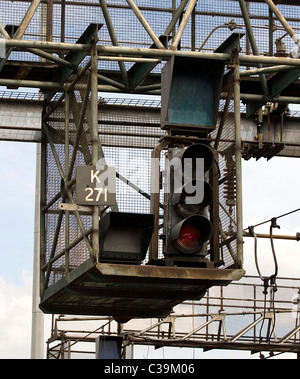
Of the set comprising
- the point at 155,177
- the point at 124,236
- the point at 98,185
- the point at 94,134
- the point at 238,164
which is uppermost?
the point at 94,134

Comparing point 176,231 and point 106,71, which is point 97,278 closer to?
point 176,231

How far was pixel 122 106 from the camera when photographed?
22891 millimetres

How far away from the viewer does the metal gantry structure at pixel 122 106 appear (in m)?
18.8

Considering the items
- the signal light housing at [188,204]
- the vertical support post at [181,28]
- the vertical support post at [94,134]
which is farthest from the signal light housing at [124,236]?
the vertical support post at [181,28]

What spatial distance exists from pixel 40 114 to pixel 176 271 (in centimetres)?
584

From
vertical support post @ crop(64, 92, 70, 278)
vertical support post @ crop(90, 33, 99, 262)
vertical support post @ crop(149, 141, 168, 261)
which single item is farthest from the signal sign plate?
vertical support post @ crop(64, 92, 70, 278)

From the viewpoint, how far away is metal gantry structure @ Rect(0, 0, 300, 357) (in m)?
18.8

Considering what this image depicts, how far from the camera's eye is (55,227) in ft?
70.2

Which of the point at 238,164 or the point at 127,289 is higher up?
the point at 238,164

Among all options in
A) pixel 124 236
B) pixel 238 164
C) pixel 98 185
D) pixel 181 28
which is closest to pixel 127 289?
pixel 124 236

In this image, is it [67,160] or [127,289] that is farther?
[67,160]

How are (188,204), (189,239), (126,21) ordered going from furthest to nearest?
(126,21) → (189,239) → (188,204)

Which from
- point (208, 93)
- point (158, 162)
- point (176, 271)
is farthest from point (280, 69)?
point (176, 271)

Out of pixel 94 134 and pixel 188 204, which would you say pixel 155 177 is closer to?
pixel 94 134
